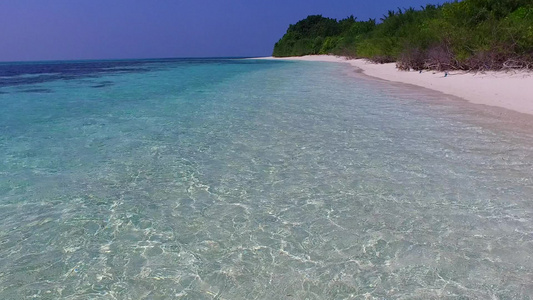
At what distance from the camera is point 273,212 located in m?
4.27

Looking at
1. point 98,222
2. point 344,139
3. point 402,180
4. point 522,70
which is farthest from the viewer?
point 522,70

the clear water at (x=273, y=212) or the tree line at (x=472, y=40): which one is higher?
the tree line at (x=472, y=40)

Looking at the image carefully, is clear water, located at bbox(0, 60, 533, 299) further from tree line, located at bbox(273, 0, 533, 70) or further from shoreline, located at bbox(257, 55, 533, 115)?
tree line, located at bbox(273, 0, 533, 70)

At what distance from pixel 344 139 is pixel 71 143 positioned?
5554mm

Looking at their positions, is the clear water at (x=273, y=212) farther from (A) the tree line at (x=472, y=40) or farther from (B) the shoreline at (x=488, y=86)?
(A) the tree line at (x=472, y=40)

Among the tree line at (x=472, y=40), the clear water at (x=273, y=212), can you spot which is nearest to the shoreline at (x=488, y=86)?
the tree line at (x=472, y=40)

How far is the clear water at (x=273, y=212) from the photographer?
120 inches

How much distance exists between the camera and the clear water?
3.05 m

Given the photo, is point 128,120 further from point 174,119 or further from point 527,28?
point 527,28

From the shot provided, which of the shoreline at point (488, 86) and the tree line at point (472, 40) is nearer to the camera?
the shoreline at point (488, 86)

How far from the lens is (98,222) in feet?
13.4

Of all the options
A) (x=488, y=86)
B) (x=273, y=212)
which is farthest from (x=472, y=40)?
(x=273, y=212)

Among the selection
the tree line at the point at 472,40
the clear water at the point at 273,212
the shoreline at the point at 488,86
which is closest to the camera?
the clear water at the point at 273,212

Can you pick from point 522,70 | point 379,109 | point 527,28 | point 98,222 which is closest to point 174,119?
point 379,109
